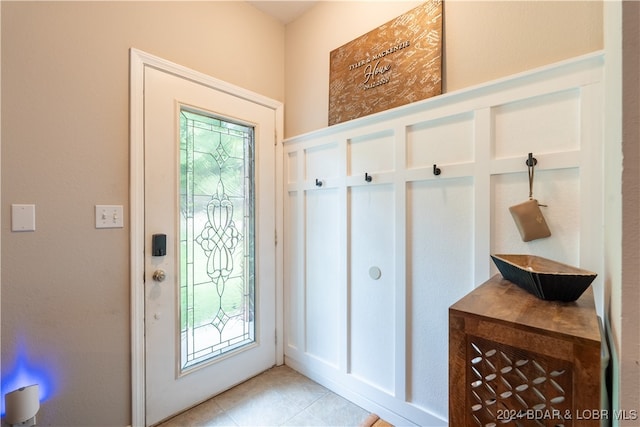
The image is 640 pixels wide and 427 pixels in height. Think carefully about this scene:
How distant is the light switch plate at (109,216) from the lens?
1.39 meters

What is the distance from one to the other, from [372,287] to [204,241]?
1.09 meters

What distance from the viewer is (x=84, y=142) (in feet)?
4.44

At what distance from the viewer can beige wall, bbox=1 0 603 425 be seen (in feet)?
3.88

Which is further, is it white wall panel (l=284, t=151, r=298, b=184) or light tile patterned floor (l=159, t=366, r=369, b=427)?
white wall panel (l=284, t=151, r=298, b=184)

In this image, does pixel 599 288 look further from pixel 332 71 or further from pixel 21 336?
pixel 21 336

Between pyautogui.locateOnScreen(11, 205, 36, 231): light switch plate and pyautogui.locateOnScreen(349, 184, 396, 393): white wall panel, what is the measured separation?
61.9 inches

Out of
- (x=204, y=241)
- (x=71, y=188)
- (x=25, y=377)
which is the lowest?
(x=25, y=377)

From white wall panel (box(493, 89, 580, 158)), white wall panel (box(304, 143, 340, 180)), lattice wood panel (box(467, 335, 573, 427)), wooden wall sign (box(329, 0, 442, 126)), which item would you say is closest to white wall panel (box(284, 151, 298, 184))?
white wall panel (box(304, 143, 340, 180))

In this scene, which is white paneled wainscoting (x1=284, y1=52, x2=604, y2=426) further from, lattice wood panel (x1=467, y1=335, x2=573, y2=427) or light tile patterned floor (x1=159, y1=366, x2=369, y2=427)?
lattice wood panel (x1=467, y1=335, x2=573, y2=427)

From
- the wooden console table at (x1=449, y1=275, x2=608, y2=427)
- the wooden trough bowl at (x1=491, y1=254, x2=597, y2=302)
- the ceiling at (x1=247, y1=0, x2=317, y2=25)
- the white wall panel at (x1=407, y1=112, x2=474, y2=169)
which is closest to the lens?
the wooden console table at (x1=449, y1=275, x2=608, y2=427)

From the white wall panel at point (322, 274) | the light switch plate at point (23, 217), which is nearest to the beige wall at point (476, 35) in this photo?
the white wall panel at point (322, 274)

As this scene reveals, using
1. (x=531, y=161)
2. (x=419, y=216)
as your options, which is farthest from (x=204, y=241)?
(x=531, y=161)

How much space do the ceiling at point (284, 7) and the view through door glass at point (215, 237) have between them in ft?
2.98

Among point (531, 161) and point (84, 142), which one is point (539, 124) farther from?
point (84, 142)
